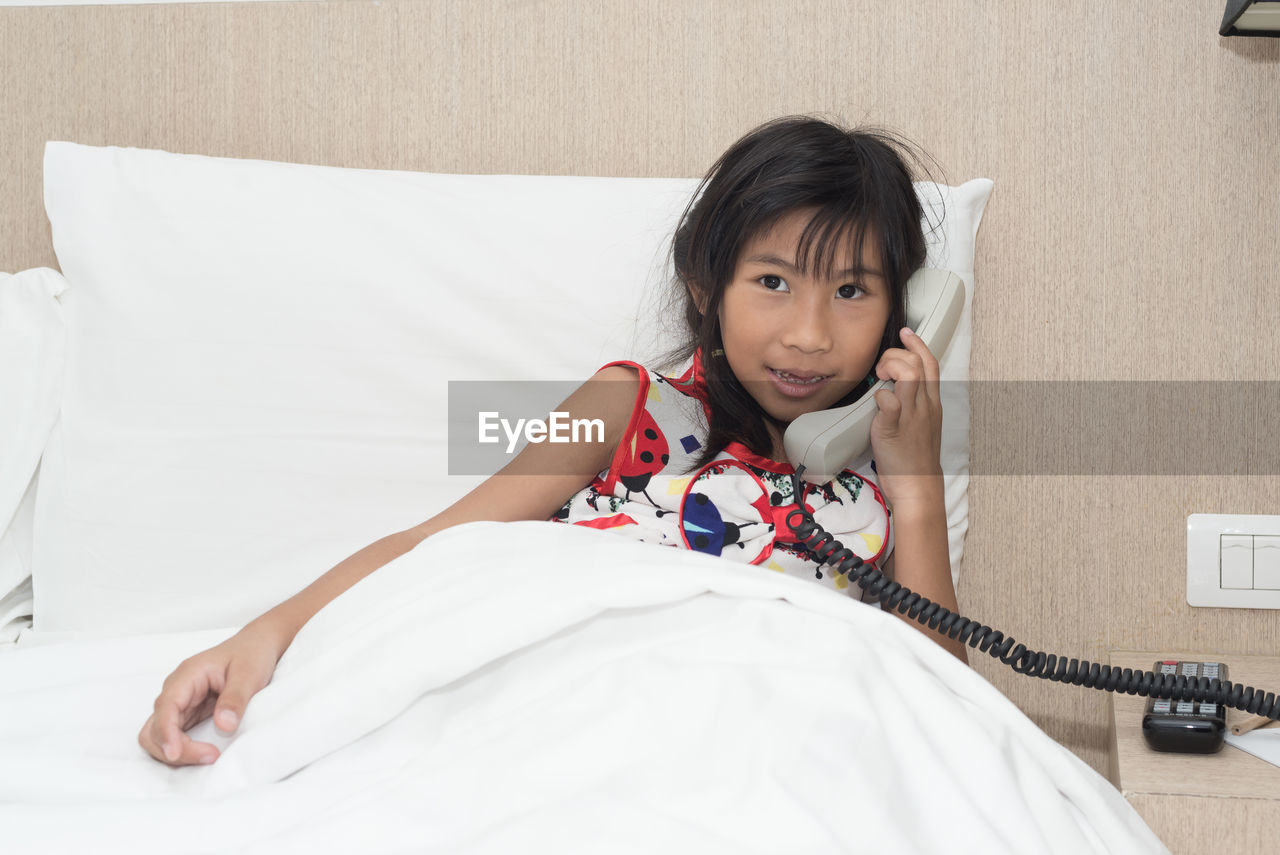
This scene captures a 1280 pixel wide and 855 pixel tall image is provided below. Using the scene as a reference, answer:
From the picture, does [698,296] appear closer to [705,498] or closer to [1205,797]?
[705,498]

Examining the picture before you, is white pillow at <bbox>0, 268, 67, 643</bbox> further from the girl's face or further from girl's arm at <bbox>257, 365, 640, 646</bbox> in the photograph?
the girl's face

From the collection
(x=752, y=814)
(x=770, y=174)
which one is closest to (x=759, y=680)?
(x=752, y=814)

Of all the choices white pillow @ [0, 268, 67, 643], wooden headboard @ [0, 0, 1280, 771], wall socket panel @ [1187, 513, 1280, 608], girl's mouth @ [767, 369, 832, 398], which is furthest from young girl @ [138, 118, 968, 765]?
white pillow @ [0, 268, 67, 643]

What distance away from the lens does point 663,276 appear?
1018 mm

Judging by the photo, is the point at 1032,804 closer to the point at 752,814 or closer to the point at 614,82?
the point at 752,814

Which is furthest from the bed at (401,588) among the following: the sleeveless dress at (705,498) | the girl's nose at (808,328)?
the girl's nose at (808,328)

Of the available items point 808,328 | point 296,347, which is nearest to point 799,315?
point 808,328

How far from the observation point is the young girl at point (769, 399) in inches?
33.6

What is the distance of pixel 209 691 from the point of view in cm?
→ 69

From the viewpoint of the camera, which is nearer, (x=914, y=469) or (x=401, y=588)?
(x=401, y=588)

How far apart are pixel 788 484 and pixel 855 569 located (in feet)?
0.45

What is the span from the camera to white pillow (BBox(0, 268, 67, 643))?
1011mm

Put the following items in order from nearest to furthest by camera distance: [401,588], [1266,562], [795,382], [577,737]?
[577,737], [401,588], [795,382], [1266,562]

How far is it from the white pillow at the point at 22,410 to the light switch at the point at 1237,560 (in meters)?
1.33
